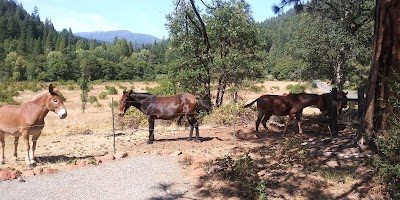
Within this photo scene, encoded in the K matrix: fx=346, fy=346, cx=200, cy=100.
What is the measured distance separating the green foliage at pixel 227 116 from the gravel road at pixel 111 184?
6.19 meters

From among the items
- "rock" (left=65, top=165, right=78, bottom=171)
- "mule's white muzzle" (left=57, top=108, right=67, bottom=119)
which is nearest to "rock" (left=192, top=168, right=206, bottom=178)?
"rock" (left=65, top=165, right=78, bottom=171)

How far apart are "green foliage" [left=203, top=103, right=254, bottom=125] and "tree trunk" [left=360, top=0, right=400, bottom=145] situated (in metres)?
7.01

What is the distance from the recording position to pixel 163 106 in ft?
34.6

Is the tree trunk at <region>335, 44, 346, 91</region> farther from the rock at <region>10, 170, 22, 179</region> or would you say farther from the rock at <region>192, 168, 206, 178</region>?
the rock at <region>10, 170, 22, 179</region>

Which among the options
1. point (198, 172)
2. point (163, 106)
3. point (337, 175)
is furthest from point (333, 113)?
point (198, 172)

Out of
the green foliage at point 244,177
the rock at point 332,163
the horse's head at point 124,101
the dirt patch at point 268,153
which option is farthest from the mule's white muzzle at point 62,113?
the rock at point 332,163

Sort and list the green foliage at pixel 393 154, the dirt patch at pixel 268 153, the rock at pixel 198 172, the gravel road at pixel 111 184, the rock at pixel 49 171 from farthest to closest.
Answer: the rock at pixel 49 171 < the rock at pixel 198 172 < the gravel road at pixel 111 184 < the dirt patch at pixel 268 153 < the green foliage at pixel 393 154

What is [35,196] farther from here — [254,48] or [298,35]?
[298,35]

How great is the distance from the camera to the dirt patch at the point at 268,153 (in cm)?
589

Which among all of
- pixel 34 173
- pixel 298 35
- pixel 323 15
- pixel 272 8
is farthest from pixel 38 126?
pixel 298 35

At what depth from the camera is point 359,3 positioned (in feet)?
44.5

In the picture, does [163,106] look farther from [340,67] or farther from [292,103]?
[340,67]

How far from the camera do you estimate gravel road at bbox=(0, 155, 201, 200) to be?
6086 mm

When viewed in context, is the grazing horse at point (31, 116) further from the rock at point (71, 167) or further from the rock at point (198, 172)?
the rock at point (198, 172)
